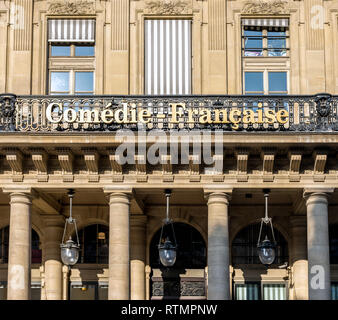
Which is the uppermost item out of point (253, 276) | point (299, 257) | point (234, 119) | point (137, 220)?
point (234, 119)

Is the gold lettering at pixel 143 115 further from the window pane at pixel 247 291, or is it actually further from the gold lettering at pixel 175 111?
the window pane at pixel 247 291

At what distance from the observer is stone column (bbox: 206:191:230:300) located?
79.2ft

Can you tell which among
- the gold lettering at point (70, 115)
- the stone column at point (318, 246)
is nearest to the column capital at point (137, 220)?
the gold lettering at point (70, 115)

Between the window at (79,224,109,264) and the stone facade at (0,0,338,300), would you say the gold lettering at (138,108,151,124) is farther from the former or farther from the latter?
the window at (79,224,109,264)

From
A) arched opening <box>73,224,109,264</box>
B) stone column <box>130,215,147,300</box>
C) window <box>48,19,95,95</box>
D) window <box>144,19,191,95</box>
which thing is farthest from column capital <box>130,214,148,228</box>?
window <box>48,19,95,95</box>

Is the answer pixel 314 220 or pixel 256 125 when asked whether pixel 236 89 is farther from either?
pixel 314 220

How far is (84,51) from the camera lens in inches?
1109

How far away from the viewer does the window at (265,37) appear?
2805cm

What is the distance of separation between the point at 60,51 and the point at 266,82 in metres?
6.29

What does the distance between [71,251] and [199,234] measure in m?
5.05

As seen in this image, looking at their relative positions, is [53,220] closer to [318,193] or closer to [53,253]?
[53,253]

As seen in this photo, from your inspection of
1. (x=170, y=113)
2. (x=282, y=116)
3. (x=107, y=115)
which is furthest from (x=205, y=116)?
(x=107, y=115)

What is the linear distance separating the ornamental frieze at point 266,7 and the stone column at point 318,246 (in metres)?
6.41
